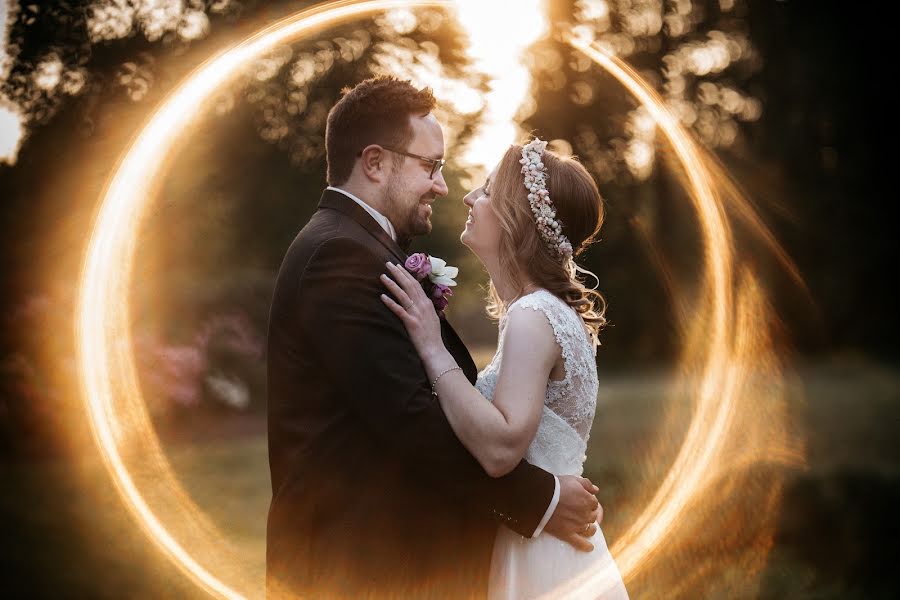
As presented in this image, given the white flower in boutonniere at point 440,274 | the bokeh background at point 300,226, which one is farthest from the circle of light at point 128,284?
the white flower in boutonniere at point 440,274

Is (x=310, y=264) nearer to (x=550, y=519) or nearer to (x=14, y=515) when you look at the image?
(x=550, y=519)

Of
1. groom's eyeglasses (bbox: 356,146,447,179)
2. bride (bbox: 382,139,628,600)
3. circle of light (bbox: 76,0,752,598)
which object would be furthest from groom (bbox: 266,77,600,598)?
circle of light (bbox: 76,0,752,598)

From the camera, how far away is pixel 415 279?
3.73 meters

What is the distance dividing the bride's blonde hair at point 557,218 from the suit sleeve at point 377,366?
918 mm

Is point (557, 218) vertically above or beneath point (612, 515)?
above

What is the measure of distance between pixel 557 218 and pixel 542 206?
0.11 m

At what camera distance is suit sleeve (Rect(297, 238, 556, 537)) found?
11.1 feet

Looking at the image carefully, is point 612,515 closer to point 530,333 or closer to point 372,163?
point 530,333

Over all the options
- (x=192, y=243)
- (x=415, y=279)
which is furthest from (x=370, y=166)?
(x=192, y=243)

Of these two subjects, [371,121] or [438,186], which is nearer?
[371,121]

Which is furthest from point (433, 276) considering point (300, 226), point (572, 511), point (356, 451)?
point (300, 226)

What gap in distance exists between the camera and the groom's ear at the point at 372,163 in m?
4.04

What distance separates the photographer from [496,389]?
148 inches

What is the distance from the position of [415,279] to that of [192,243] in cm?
826
